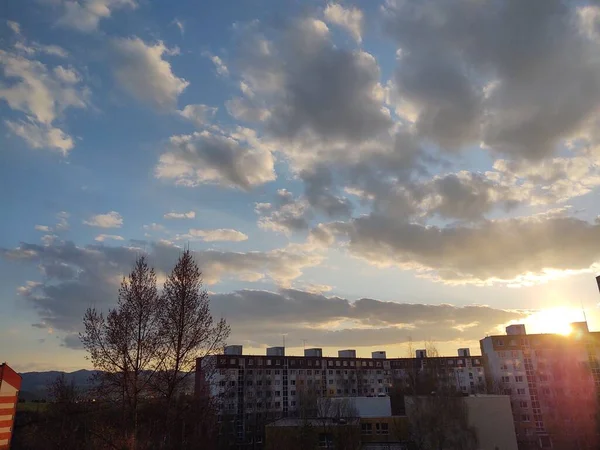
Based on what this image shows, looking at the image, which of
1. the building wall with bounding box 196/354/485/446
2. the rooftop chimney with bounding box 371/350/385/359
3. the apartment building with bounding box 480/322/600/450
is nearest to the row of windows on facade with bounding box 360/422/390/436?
the building wall with bounding box 196/354/485/446

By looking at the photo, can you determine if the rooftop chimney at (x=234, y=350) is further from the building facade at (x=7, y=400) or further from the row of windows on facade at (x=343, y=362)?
the building facade at (x=7, y=400)

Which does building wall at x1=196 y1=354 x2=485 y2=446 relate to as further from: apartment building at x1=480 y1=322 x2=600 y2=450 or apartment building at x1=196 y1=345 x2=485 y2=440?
apartment building at x1=480 y1=322 x2=600 y2=450

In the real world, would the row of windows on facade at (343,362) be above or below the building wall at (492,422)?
above

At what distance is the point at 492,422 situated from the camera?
49.6m

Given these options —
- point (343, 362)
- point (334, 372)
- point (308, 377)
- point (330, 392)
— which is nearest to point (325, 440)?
point (308, 377)

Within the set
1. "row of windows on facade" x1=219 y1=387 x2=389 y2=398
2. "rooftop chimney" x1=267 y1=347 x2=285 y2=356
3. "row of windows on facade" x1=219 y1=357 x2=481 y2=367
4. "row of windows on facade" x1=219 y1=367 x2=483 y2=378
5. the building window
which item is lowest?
the building window

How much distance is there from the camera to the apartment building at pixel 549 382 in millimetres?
70625

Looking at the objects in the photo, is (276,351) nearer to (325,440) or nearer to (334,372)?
(334,372)

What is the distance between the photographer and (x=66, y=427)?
43.9m

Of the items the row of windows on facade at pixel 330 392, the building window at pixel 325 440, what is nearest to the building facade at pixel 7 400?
the building window at pixel 325 440

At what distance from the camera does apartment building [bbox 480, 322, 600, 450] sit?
70625 millimetres

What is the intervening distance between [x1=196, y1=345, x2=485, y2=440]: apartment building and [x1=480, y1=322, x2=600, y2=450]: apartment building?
10.3 m

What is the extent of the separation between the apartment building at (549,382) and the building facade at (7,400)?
80404mm

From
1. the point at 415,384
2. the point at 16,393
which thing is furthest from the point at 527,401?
the point at 16,393
